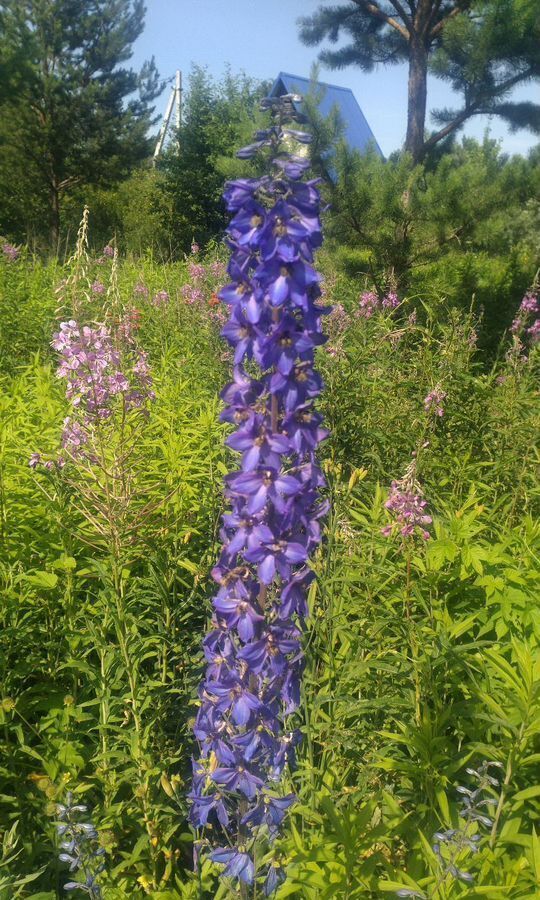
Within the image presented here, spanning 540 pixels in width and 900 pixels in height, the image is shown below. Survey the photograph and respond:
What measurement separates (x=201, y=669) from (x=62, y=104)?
25283mm

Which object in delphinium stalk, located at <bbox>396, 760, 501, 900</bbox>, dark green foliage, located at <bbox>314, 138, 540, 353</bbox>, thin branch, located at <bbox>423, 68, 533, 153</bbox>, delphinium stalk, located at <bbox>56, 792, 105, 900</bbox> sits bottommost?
delphinium stalk, located at <bbox>56, 792, 105, 900</bbox>

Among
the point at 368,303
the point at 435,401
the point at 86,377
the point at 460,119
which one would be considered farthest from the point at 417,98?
the point at 86,377

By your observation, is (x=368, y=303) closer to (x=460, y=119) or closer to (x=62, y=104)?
(x=460, y=119)

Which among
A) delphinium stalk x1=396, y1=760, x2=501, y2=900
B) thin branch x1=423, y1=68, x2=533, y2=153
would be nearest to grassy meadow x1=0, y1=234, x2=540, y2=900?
delphinium stalk x1=396, y1=760, x2=501, y2=900

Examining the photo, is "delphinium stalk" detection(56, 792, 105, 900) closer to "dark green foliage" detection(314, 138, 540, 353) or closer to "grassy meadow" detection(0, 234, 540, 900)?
"grassy meadow" detection(0, 234, 540, 900)

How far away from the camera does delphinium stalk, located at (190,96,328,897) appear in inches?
57.5

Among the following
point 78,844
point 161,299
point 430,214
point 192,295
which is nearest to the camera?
point 78,844

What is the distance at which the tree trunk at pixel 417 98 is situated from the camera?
923 cm

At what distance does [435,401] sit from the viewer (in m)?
3.79

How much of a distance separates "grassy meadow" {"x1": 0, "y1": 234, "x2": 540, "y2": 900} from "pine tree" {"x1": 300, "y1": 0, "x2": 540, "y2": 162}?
633cm

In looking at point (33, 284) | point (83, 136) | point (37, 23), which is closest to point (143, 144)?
point (83, 136)

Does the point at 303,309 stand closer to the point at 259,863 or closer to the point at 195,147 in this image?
the point at 259,863

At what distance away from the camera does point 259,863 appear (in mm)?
1767

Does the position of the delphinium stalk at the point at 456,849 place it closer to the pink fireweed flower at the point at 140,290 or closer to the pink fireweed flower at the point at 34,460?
the pink fireweed flower at the point at 34,460
